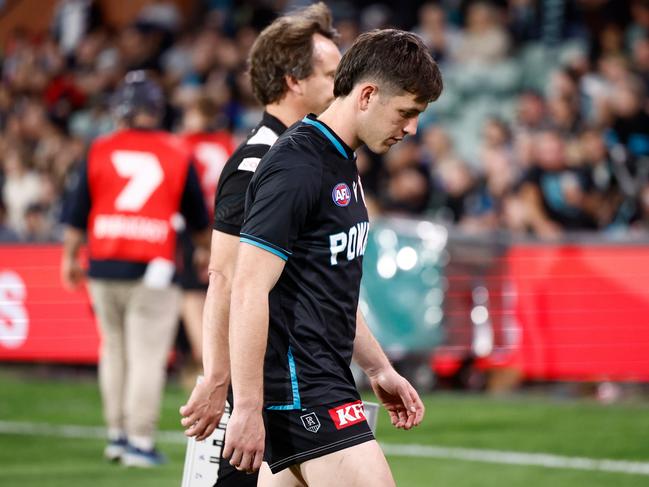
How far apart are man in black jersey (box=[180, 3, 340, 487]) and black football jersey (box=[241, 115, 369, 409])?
542mm

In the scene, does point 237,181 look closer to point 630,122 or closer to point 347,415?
point 347,415

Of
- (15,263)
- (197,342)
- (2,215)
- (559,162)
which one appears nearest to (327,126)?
(197,342)

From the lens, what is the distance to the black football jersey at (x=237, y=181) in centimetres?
452

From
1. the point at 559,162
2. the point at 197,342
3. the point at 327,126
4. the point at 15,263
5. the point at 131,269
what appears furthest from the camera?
the point at 15,263

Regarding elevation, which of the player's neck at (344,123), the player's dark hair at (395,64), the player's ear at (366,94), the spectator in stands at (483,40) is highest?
the spectator in stands at (483,40)

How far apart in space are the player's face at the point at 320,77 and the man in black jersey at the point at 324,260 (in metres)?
0.82

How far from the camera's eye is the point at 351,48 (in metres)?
3.91

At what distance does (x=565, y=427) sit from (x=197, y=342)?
11.7 feet

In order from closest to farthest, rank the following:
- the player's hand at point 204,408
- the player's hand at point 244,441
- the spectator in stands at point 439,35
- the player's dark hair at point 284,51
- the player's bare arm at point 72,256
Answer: the player's hand at point 244,441
the player's hand at point 204,408
the player's dark hair at point 284,51
the player's bare arm at point 72,256
the spectator in stands at point 439,35

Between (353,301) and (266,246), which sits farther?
(353,301)

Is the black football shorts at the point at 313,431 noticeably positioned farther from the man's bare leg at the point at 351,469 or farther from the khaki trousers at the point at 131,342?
the khaki trousers at the point at 131,342

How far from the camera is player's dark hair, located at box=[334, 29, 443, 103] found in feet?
12.6

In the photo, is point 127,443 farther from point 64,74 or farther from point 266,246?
point 64,74

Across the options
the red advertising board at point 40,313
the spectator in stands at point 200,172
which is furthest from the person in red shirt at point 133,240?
the red advertising board at point 40,313
